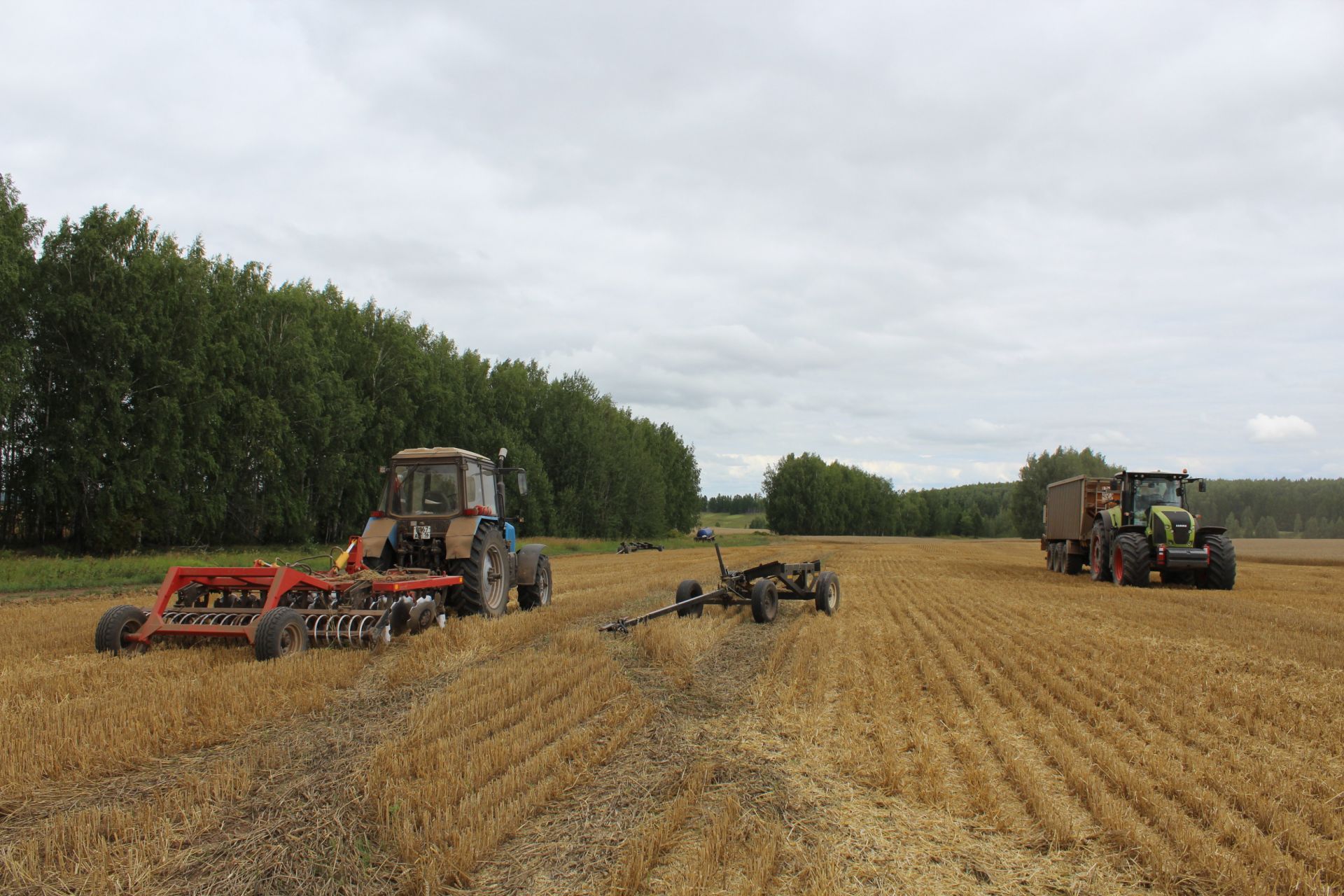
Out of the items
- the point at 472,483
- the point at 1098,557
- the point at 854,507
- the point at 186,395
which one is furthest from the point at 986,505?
the point at 472,483

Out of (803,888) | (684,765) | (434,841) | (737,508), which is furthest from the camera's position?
(737,508)

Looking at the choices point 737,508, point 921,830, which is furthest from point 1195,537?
point 737,508

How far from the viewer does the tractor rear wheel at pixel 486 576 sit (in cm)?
1001

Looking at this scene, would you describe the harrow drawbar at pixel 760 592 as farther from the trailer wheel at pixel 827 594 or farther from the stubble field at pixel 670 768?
the stubble field at pixel 670 768

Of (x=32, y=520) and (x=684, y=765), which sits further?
(x=32, y=520)

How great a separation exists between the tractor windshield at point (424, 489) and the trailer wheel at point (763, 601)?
4.15 m

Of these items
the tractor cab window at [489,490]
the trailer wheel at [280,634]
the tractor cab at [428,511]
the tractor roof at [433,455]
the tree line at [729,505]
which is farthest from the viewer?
the tree line at [729,505]

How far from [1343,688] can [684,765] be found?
19.9 feet

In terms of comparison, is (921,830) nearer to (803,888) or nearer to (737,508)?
(803,888)

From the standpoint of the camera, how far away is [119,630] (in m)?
7.54

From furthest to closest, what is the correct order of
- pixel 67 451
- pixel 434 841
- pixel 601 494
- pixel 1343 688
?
pixel 601 494 < pixel 67 451 < pixel 1343 688 < pixel 434 841

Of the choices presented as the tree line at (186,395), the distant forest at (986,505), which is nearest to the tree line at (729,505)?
the distant forest at (986,505)

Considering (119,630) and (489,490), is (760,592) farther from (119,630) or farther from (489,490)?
(119,630)

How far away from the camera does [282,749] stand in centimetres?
491
